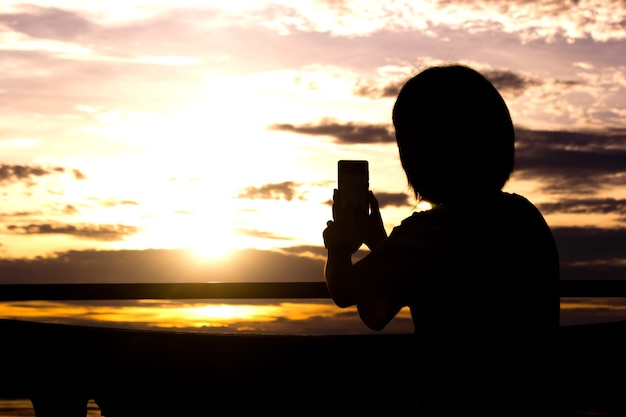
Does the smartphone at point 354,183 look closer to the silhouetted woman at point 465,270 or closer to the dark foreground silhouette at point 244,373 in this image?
the silhouetted woman at point 465,270

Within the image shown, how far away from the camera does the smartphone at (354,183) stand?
204 cm

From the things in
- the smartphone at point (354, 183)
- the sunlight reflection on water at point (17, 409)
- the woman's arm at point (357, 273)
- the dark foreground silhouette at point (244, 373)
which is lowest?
the sunlight reflection on water at point (17, 409)

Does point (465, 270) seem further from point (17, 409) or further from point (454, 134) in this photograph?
point (17, 409)

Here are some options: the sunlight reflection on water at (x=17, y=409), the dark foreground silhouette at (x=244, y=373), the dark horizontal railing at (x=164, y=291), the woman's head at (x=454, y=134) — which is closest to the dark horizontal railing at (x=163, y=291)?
the dark horizontal railing at (x=164, y=291)

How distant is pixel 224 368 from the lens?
1.64 metres

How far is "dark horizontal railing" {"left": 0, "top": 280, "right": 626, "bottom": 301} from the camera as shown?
4.09 metres

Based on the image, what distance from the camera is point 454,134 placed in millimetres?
1669

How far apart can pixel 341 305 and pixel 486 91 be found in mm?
566

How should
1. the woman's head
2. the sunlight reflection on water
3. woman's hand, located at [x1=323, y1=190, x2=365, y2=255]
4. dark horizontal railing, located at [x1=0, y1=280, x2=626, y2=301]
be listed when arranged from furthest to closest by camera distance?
dark horizontal railing, located at [x1=0, y1=280, x2=626, y2=301]
the sunlight reflection on water
woman's hand, located at [x1=323, y1=190, x2=365, y2=255]
the woman's head

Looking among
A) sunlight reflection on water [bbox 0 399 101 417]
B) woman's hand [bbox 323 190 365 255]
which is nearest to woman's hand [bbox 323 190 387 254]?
woman's hand [bbox 323 190 365 255]

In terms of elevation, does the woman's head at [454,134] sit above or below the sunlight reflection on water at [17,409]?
above

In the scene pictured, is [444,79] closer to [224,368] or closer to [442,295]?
[442,295]

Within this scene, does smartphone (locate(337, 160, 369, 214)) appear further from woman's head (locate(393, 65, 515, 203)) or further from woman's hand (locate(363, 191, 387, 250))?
woman's head (locate(393, 65, 515, 203))

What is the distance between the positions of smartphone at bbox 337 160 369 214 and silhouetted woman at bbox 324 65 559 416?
0.35m
